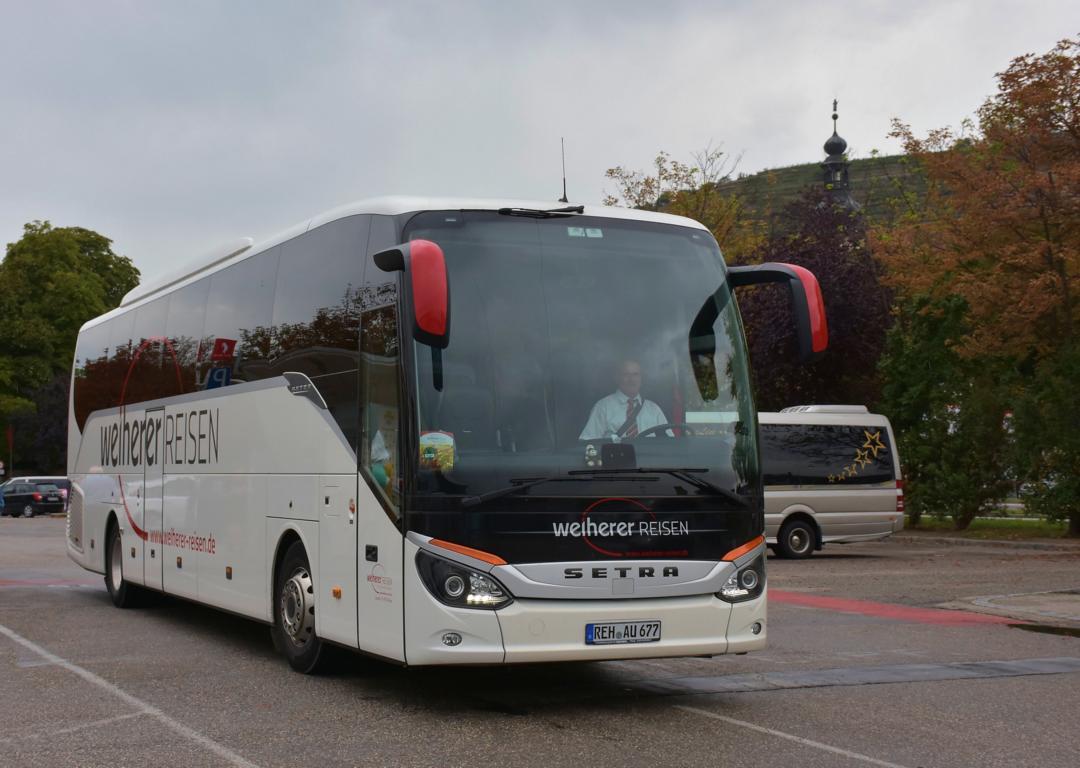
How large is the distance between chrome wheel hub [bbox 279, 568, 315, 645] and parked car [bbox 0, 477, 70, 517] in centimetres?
5083

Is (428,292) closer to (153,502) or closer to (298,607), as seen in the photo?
(298,607)

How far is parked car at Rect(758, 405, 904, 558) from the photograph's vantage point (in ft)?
87.6

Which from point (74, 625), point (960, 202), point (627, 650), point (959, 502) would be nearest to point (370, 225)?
point (627, 650)

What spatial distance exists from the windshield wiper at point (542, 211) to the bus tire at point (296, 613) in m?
2.96

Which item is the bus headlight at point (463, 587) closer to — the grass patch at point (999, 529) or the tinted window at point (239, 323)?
the tinted window at point (239, 323)

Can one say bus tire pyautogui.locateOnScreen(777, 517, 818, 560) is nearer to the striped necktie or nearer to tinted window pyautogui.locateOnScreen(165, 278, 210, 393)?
tinted window pyautogui.locateOnScreen(165, 278, 210, 393)

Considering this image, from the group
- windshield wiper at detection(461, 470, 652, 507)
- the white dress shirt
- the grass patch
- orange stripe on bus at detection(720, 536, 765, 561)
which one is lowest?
the grass patch

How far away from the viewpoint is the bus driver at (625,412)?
8695 millimetres

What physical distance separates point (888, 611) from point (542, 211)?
8525mm

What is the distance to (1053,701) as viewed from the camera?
31.1 feet

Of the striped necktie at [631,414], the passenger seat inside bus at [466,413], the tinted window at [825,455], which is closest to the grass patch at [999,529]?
the tinted window at [825,455]

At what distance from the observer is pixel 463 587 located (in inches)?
328

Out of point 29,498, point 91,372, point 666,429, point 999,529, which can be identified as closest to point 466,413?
point 666,429

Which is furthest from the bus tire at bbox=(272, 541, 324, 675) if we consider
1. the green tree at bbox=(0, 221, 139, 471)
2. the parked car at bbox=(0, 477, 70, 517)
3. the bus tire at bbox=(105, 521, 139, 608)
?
the green tree at bbox=(0, 221, 139, 471)
